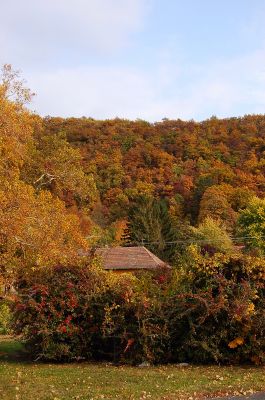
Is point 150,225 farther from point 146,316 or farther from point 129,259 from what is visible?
point 146,316

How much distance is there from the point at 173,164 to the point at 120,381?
7258cm

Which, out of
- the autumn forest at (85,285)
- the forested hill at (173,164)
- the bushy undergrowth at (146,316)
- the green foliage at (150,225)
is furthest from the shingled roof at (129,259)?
the bushy undergrowth at (146,316)

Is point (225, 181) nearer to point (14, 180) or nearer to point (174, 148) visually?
point (174, 148)

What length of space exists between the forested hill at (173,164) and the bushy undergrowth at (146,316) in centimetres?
5006

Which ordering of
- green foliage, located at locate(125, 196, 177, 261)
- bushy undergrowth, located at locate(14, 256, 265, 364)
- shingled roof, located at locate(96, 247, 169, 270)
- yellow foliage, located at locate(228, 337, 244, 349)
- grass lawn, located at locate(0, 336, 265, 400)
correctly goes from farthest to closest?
green foliage, located at locate(125, 196, 177, 261), shingled roof, located at locate(96, 247, 169, 270), bushy undergrowth, located at locate(14, 256, 265, 364), yellow foliage, located at locate(228, 337, 244, 349), grass lawn, located at locate(0, 336, 265, 400)

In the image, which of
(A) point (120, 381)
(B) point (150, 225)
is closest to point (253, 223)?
(B) point (150, 225)

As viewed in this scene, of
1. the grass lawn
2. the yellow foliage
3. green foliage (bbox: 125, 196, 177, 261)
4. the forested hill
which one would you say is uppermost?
the forested hill

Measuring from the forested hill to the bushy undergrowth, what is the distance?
50063 millimetres

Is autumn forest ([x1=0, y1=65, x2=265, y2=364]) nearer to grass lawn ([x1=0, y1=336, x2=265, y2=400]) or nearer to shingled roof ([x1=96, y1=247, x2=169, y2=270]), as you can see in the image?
grass lawn ([x1=0, y1=336, x2=265, y2=400])

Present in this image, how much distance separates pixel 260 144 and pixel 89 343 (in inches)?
3147

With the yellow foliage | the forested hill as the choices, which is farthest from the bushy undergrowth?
the forested hill

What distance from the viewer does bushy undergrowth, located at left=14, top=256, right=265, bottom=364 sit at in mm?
12508

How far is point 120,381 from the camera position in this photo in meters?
10.2

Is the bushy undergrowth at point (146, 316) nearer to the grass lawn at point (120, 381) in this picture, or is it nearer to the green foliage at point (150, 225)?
the grass lawn at point (120, 381)
